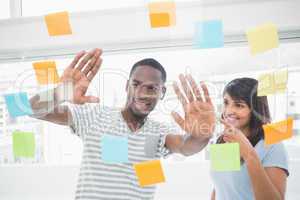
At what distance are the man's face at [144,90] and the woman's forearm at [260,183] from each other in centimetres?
42

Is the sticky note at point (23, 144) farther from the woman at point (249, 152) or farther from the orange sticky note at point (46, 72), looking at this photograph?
the woman at point (249, 152)

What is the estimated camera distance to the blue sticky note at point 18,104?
4.69ft

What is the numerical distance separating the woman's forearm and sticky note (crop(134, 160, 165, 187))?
317mm

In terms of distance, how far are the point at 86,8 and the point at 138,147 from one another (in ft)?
2.11

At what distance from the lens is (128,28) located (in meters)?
1.56

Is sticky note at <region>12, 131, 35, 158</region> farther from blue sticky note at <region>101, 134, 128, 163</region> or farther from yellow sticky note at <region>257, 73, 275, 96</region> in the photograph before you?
yellow sticky note at <region>257, 73, 275, 96</region>

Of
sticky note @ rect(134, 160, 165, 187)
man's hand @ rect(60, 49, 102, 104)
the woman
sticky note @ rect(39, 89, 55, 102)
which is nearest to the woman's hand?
the woman

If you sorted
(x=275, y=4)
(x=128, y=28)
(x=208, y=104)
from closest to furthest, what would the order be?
1. (x=208, y=104)
2. (x=275, y=4)
3. (x=128, y=28)

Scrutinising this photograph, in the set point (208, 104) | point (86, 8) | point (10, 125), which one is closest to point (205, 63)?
point (208, 104)

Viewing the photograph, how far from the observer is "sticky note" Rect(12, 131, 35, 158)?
1.47 metres

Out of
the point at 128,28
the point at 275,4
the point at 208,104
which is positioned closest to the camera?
the point at 208,104

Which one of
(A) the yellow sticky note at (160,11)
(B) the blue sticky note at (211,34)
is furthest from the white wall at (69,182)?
(A) the yellow sticky note at (160,11)

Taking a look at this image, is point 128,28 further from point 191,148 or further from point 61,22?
point 191,148

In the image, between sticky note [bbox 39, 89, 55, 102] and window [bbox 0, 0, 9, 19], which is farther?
window [bbox 0, 0, 9, 19]
